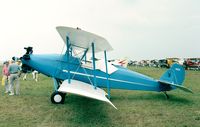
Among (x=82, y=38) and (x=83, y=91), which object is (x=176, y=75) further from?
(x=83, y=91)

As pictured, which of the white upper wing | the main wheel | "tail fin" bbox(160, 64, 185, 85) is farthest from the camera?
"tail fin" bbox(160, 64, 185, 85)

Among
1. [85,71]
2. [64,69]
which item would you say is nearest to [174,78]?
[85,71]

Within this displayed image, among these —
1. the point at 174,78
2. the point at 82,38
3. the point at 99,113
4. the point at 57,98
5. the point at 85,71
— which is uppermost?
the point at 82,38

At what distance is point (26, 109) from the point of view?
30.7 ft

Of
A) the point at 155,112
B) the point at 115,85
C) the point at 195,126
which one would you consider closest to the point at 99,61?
the point at 115,85

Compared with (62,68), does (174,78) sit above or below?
below

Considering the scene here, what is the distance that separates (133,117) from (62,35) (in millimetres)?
3781

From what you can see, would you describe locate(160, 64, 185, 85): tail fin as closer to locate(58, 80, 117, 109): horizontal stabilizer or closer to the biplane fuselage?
the biplane fuselage

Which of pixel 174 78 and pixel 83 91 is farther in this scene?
pixel 174 78

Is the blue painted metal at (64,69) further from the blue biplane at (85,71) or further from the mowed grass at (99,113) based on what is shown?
the mowed grass at (99,113)

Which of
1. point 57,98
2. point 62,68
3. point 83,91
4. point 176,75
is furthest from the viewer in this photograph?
point 176,75

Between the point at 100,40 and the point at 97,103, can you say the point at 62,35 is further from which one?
the point at 97,103

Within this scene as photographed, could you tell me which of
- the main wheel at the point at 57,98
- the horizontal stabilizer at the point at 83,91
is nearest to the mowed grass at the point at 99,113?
the main wheel at the point at 57,98

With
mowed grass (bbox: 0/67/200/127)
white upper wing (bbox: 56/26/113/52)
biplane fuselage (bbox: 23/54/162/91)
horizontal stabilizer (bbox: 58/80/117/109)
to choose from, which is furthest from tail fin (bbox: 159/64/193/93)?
horizontal stabilizer (bbox: 58/80/117/109)
